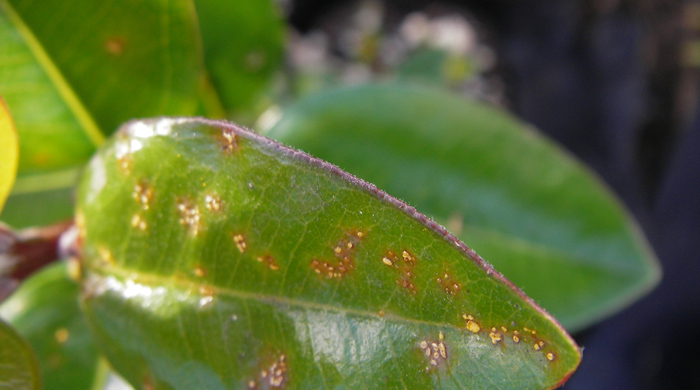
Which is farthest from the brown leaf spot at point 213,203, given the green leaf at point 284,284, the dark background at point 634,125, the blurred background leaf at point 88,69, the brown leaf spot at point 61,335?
the dark background at point 634,125

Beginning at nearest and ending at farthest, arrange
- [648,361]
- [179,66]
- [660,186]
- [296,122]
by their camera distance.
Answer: [179,66]
[296,122]
[648,361]
[660,186]

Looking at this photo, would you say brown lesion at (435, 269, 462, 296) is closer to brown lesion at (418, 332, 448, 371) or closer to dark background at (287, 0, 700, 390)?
brown lesion at (418, 332, 448, 371)

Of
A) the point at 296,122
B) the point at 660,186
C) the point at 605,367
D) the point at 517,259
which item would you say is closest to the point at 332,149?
the point at 296,122

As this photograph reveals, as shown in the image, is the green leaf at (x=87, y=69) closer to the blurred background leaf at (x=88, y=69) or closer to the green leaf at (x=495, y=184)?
the blurred background leaf at (x=88, y=69)

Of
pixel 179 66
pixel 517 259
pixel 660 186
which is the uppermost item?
pixel 179 66

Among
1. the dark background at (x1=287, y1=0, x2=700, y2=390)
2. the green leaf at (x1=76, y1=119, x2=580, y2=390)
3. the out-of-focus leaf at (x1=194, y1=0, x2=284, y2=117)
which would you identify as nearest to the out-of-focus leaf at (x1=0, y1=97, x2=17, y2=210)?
the green leaf at (x1=76, y1=119, x2=580, y2=390)

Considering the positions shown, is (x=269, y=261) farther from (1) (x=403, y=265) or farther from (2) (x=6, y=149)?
(2) (x=6, y=149)

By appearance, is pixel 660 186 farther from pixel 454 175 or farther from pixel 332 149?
pixel 332 149
